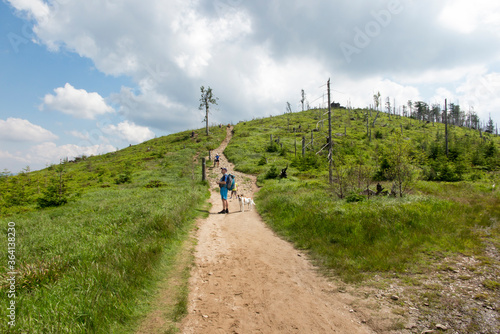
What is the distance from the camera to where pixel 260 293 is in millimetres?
4945

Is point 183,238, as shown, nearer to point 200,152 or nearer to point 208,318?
point 208,318

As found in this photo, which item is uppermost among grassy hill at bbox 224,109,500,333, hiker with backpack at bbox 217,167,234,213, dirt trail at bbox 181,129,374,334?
hiker with backpack at bbox 217,167,234,213

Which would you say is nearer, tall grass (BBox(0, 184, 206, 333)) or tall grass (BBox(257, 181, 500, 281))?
tall grass (BBox(0, 184, 206, 333))

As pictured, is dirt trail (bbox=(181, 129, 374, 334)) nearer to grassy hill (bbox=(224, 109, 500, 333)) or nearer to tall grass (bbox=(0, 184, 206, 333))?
grassy hill (bbox=(224, 109, 500, 333))

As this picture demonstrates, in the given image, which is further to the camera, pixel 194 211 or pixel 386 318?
pixel 194 211

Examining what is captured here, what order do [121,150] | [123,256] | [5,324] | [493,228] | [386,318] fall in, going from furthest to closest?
[121,150]
[493,228]
[123,256]
[386,318]
[5,324]

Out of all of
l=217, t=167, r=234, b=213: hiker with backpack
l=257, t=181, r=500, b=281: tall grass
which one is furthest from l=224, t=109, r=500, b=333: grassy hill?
l=217, t=167, r=234, b=213: hiker with backpack

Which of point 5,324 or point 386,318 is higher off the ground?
point 5,324

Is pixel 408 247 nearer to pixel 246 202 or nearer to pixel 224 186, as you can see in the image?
pixel 224 186

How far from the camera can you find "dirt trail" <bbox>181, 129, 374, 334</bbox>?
3.95m

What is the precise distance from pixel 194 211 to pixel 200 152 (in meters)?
33.4

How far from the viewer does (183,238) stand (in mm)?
8234

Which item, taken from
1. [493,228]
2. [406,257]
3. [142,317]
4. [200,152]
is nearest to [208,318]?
[142,317]

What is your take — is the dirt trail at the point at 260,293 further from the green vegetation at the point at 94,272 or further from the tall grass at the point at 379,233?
the tall grass at the point at 379,233
